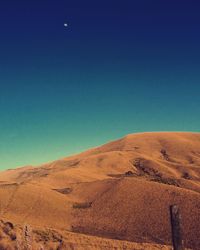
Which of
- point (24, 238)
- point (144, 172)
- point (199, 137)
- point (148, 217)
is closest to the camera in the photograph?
point (24, 238)

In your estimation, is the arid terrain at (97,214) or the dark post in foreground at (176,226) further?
the arid terrain at (97,214)

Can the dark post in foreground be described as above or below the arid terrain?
above

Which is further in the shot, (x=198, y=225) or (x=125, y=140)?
(x=125, y=140)

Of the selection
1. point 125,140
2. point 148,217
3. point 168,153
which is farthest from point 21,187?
point 125,140

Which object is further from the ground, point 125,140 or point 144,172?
point 125,140

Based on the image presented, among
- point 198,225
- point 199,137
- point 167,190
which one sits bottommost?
point 198,225

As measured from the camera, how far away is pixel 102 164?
7256 centimetres

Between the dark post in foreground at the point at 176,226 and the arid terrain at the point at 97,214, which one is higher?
the dark post in foreground at the point at 176,226

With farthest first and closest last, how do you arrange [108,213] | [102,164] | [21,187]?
[102,164] → [21,187] → [108,213]

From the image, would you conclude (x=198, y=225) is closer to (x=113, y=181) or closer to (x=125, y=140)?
(x=113, y=181)

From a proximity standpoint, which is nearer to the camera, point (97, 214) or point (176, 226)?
point (176, 226)

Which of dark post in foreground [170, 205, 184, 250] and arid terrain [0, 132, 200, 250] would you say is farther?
arid terrain [0, 132, 200, 250]

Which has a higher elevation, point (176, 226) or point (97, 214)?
point (176, 226)

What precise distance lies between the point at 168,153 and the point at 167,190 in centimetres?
5297
